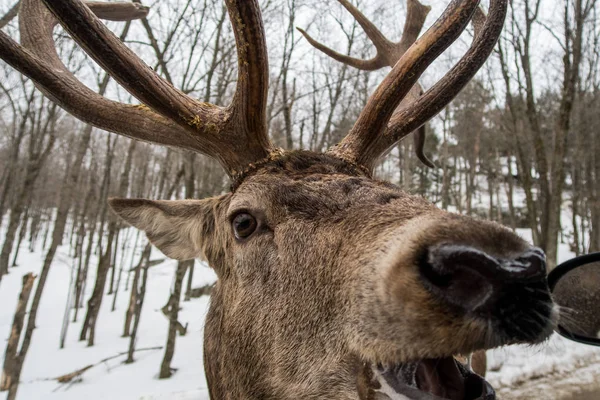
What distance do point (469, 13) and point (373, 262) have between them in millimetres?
2082

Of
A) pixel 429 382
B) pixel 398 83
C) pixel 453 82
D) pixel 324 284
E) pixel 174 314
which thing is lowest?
pixel 174 314

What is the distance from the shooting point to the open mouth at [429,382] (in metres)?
1.37

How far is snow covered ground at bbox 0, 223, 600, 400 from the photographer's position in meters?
7.14

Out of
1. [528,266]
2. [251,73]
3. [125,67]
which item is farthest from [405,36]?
[528,266]

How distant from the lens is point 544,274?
1209mm

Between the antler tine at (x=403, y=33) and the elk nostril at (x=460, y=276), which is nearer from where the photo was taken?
the elk nostril at (x=460, y=276)

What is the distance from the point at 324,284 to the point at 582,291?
2196mm

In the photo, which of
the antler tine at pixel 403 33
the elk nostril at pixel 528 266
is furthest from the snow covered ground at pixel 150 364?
the antler tine at pixel 403 33

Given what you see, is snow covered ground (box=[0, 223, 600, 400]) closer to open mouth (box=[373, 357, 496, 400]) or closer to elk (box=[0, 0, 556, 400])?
open mouth (box=[373, 357, 496, 400])

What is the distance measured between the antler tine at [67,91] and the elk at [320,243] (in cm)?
1

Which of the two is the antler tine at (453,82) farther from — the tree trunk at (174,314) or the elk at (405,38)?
the tree trunk at (174,314)

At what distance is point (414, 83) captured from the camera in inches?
114

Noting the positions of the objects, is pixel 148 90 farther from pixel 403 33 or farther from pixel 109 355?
pixel 109 355

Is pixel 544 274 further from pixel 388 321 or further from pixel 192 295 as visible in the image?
pixel 192 295
